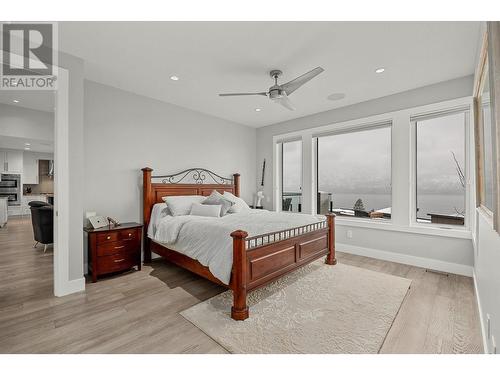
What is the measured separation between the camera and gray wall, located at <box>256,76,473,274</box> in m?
3.28

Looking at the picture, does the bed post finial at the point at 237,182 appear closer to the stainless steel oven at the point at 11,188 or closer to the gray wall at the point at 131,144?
the gray wall at the point at 131,144

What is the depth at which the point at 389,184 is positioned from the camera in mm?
4141

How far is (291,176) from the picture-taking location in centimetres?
566

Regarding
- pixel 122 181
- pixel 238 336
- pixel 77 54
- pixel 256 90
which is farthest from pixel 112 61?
pixel 238 336

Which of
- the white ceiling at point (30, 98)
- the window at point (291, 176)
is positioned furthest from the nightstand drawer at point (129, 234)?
the window at point (291, 176)

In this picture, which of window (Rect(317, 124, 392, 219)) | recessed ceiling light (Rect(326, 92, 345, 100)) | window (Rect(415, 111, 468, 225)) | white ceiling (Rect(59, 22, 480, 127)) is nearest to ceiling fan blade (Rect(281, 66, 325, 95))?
white ceiling (Rect(59, 22, 480, 127))

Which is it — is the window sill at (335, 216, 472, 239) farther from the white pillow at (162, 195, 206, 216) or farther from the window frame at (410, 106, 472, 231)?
the white pillow at (162, 195, 206, 216)

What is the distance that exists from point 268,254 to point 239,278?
0.47m

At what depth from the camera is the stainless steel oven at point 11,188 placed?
328 inches

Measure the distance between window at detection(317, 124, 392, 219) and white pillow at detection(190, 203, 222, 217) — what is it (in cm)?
256

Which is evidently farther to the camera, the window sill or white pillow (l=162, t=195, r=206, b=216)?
white pillow (l=162, t=195, r=206, b=216)

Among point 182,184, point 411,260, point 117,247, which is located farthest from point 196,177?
point 411,260
